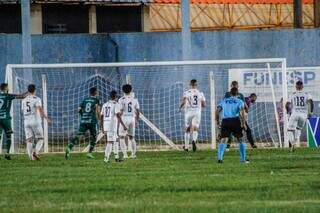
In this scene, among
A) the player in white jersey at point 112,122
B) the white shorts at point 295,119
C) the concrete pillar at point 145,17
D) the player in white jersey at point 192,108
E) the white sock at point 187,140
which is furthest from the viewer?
the concrete pillar at point 145,17

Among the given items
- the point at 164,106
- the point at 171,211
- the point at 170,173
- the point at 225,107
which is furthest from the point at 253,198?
the point at 164,106

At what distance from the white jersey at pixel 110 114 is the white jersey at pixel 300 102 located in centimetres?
706

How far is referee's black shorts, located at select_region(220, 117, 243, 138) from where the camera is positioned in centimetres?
2617

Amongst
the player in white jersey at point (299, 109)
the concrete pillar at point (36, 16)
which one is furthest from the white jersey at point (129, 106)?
the concrete pillar at point (36, 16)

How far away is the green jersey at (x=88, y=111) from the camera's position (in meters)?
30.9

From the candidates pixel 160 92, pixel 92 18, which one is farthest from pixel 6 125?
pixel 92 18

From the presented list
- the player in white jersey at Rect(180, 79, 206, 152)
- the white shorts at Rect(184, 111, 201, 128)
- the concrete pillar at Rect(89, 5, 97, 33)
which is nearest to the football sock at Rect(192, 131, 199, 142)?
the player in white jersey at Rect(180, 79, 206, 152)

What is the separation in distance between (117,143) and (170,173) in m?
6.41

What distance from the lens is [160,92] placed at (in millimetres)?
38344

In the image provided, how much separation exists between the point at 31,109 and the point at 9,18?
18785 mm

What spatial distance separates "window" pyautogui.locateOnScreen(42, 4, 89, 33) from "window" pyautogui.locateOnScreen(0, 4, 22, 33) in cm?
119

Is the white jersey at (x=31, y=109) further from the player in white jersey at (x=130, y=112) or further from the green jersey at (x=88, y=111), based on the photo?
the player in white jersey at (x=130, y=112)

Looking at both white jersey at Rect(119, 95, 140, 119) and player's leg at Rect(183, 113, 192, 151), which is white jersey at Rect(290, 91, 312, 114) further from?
white jersey at Rect(119, 95, 140, 119)

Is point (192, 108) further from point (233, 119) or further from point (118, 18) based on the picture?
point (118, 18)
